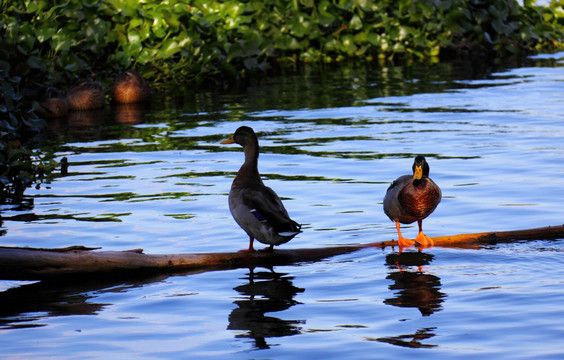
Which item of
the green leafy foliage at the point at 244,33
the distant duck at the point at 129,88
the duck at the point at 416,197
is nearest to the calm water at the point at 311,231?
the duck at the point at 416,197

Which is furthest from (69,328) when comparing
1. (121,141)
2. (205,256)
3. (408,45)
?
(408,45)

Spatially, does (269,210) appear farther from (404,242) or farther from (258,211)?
(404,242)

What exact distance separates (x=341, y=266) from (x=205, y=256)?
1074 millimetres

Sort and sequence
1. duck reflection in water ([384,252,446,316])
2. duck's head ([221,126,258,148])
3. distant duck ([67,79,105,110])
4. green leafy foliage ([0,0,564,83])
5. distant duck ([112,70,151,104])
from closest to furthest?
duck reflection in water ([384,252,446,316]) → duck's head ([221,126,258,148]) → distant duck ([67,79,105,110]) → green leafy foliage ([0,0,564,83]) → distant duck ([112,70,151,104])

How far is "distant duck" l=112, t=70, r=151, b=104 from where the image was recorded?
19203mm

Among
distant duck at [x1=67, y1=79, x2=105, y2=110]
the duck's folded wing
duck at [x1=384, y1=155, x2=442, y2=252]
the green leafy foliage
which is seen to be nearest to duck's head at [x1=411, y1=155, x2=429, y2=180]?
duck at [x1=384, y1=155, x2=442, y2=252]

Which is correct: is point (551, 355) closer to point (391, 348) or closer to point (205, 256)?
point (391, 348)

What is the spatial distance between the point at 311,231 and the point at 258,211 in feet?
5.34

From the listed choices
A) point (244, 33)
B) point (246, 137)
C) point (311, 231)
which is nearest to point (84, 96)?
point (244, 33)

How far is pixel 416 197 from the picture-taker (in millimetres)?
7762

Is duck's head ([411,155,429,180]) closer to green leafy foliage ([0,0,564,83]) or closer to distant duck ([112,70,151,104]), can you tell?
green leafy foliage ([0,0,564,83])

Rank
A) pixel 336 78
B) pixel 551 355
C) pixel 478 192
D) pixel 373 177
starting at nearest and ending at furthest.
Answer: pixel 551 355
pixel 478 192
pixel 373 177
pixel 336 78

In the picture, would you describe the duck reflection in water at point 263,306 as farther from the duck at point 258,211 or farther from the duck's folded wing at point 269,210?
the duck's folded wing at point 269,210

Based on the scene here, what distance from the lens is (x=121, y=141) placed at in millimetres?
15000
